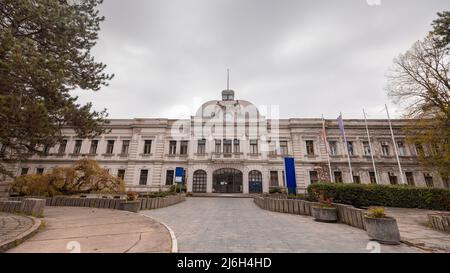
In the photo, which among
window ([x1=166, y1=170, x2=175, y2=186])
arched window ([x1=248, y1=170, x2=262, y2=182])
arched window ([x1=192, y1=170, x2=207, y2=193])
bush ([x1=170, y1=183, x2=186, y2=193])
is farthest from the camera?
window ([x1=166, y1=170, x2=175, y2=186])

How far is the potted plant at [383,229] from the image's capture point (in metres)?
5.27

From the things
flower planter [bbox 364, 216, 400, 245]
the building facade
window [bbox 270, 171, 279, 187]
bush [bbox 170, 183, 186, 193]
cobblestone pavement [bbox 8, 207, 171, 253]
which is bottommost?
cobblestone pavement [bbox 8, 207, 171, 253]

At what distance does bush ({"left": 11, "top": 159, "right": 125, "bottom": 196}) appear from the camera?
15656 mm

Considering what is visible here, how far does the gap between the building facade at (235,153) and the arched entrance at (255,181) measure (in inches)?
5.3

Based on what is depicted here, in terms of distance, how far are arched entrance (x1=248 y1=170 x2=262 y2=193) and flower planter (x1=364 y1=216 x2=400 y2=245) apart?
20171mm

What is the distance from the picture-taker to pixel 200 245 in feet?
15.3


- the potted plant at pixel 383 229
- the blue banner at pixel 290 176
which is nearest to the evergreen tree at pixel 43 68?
the potted plant at pixel 383 229

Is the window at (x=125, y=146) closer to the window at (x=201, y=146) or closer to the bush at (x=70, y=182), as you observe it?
the bush at (x=70, y=182)

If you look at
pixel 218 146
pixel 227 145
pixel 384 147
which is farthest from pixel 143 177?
pixel 384 147

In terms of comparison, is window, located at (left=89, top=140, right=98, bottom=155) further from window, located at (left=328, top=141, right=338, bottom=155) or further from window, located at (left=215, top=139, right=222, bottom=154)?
window, located at (left=328, top=141, right=338, bottom=155)

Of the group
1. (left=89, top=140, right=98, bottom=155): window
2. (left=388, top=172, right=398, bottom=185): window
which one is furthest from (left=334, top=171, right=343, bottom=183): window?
(left=89, top=140, right=98, bottom=155): window

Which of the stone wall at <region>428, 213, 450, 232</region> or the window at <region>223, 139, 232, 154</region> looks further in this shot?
the window at <region>223, 139, 232, 154</region>

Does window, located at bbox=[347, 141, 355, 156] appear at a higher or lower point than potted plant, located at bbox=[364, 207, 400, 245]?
higher

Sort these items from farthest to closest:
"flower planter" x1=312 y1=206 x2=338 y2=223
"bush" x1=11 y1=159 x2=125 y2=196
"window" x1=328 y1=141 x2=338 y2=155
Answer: "window" x1=328 y1=141 x2=338 y2=155 < "bush" x1=11 y1=159 x2=125 y2=196 < "flower planter" x1=312 y1=206 x2=338 y2=223
